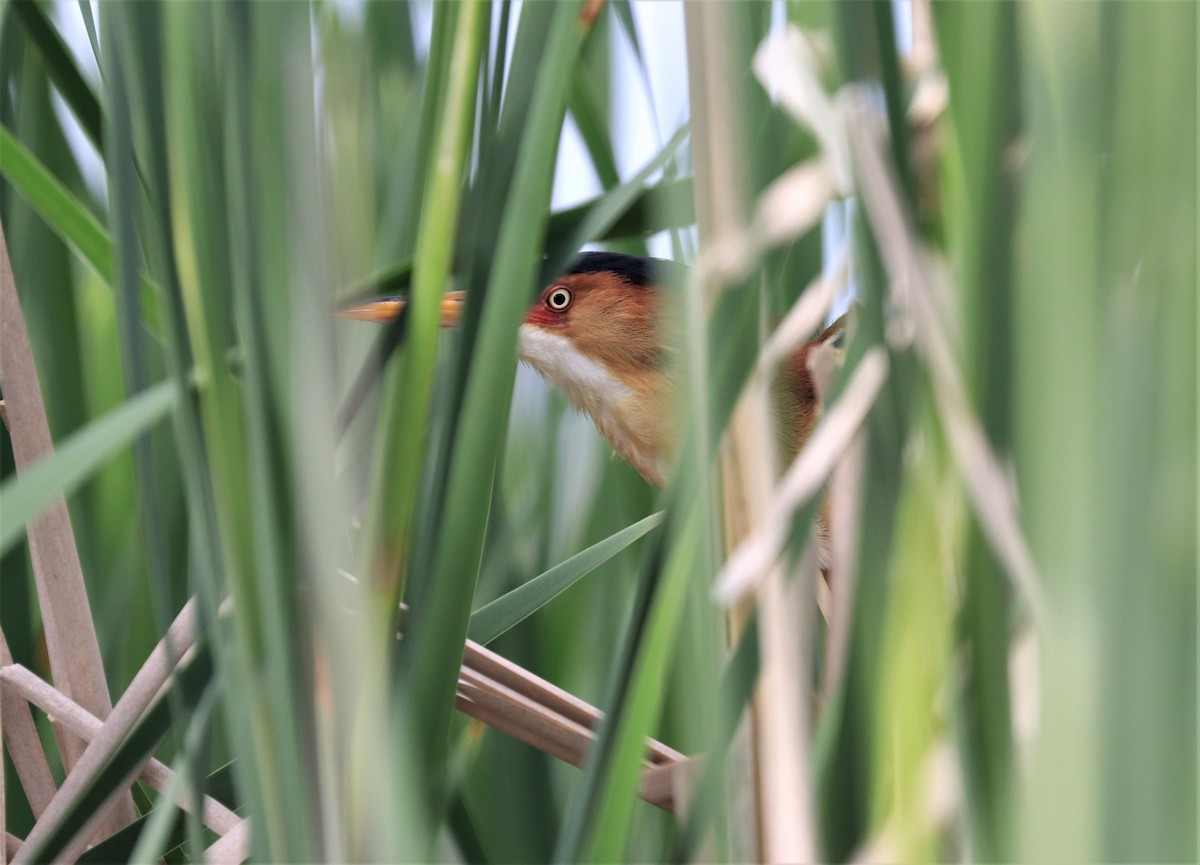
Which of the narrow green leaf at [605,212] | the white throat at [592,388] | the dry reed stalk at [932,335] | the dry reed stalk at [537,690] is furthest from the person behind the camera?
the white throat at [592,388]

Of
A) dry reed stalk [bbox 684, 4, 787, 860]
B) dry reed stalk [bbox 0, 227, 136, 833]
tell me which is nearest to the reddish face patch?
dry reed stalk [bbox 0, 227, 136, 833]

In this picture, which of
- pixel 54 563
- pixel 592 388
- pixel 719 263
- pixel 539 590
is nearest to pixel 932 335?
pixel 719 263

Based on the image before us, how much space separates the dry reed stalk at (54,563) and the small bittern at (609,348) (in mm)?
650

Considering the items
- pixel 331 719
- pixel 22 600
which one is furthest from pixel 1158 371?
pixel 22 600

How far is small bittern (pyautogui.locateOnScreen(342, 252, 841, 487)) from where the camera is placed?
4.22 feet

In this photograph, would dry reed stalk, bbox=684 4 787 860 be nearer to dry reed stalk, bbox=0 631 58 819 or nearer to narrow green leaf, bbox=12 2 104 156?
narrow green leaf, bbox=12 2 104 156

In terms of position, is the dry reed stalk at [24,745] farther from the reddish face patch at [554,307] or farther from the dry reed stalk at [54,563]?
the reddish face patch at [554,307]

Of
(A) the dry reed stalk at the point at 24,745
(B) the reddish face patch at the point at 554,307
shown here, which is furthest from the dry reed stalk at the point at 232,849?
(B) the reddish face patch at the point at 554,307

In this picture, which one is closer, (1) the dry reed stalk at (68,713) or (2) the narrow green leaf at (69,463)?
(2) the narrow green leaf at (69,463)

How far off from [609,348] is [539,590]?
76 centimetres

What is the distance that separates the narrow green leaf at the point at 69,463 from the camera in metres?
0.40

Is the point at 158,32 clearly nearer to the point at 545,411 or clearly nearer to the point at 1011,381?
the point at 1011,381

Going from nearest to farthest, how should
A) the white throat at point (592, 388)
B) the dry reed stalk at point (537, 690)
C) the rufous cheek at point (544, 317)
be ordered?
the dry reed stalk at point (537, 690)
the white throat at point (592, 388)
the rufous cheek at point (544, 317)

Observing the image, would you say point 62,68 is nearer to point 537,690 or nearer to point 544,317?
point 537,690
